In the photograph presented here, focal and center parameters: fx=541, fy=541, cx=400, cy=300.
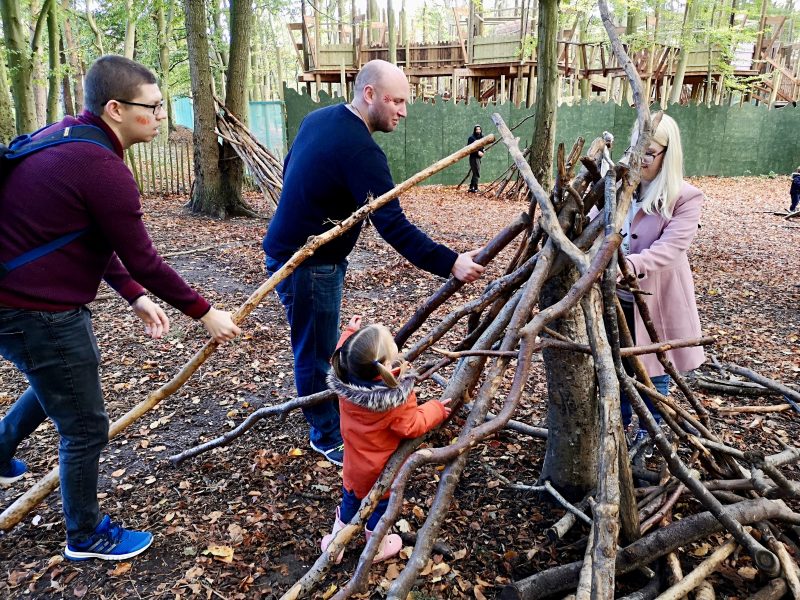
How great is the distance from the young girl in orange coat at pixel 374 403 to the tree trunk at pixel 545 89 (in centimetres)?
936

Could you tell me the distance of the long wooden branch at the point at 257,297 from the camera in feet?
8.05

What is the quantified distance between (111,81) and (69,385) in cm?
124

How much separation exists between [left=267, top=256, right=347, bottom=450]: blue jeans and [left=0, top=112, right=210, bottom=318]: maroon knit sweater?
3.12 feet

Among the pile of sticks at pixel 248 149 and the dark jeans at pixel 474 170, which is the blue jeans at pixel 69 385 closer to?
the pile of sticks at pixel 248 149

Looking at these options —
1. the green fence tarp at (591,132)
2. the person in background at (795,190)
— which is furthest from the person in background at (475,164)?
the person in background at (795,190)

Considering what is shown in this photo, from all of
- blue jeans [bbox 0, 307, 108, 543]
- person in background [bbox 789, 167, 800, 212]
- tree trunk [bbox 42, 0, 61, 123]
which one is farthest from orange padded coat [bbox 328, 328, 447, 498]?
tree trunk [bbox 42, 0, 61, 123]

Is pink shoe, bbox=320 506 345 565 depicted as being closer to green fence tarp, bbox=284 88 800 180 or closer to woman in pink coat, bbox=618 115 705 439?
woman in pink coat, bbox=618 115 705 439

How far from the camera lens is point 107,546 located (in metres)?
2.53

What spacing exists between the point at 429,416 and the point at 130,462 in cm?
219

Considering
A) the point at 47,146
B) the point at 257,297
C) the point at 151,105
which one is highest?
the point at 151,105

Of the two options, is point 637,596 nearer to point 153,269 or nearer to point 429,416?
point 429,416

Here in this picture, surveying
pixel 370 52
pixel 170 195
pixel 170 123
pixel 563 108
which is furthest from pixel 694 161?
pixel 170 123

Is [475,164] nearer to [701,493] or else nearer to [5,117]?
[5,117]

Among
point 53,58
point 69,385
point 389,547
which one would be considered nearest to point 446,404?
point 389,547
